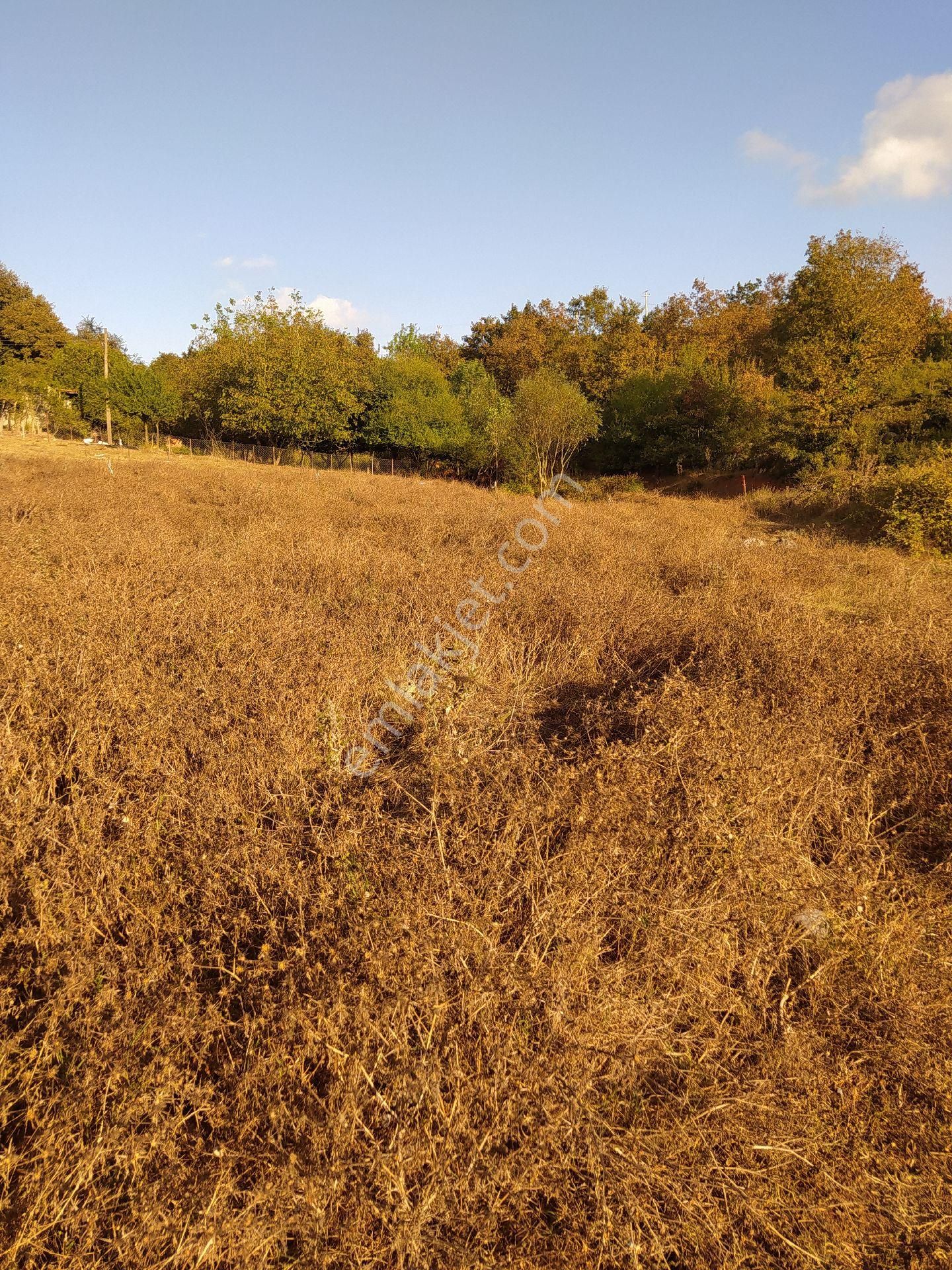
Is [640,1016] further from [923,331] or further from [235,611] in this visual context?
[923,331]

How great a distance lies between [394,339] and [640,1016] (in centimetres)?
4445

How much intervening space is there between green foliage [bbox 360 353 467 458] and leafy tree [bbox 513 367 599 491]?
4.87 m

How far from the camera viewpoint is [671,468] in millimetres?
28969

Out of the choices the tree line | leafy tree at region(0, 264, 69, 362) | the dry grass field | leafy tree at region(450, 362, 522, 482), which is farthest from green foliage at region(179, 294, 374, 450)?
the dry grass field

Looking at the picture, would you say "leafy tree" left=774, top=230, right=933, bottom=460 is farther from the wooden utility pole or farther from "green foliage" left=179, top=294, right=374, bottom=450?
the wooden utility pole

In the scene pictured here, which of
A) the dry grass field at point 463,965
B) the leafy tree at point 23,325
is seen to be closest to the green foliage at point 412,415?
the leafy tree at point 23,325

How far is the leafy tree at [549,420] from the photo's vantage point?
80.5ft

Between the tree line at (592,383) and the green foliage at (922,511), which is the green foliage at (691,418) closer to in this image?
the tree line at (592,383)

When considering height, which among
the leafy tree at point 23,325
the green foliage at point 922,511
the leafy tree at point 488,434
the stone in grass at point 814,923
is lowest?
the stone in grass at point 814,923

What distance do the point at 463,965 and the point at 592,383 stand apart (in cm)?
3793

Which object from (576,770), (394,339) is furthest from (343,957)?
(394,339)

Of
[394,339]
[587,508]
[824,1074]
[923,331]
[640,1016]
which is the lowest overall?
[824,1074]

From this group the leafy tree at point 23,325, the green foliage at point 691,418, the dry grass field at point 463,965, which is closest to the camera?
the dry grass field at point 463,965

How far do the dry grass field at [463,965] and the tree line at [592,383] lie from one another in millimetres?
17951
